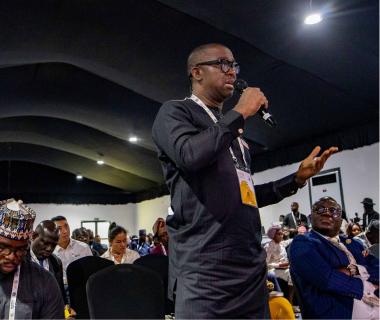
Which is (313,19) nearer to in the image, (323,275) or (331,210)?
(331,210)

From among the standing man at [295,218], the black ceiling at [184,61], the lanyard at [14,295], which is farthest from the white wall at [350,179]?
the lanyard at [14,295]

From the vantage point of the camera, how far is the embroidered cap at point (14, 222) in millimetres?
1510

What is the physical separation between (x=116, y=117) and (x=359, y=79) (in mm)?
5904

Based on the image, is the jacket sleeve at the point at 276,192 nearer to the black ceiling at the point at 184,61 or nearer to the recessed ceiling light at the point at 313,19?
the black ceiling at the point at 184,61

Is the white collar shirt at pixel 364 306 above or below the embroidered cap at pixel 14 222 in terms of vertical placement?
below

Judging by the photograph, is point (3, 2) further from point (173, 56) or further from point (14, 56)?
point (173, 56)

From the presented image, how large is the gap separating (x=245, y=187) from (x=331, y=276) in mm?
1408

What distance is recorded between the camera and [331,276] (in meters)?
2.17

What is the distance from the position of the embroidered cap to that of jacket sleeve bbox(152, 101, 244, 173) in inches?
31.5

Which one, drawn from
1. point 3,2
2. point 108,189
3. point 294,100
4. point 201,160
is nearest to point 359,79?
point 294,100

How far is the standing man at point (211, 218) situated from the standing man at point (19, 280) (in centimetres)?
79

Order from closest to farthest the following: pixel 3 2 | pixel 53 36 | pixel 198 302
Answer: pixel 198 302 → pixel 3 2 → pixel 53 36

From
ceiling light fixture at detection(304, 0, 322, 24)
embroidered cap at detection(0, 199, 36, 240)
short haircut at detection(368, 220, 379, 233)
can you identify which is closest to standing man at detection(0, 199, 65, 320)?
embroidered cap at detection(0, 199, 36, 240)

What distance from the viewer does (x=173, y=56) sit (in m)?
6.30
